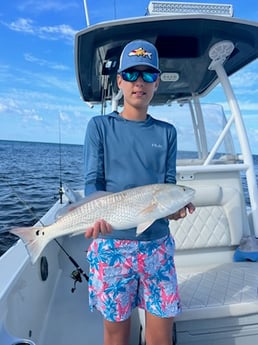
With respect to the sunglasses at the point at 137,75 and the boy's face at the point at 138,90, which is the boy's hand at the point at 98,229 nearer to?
the boy's face at the point at 138,90

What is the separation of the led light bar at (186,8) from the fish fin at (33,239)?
9.11 feet

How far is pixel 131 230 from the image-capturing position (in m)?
1.96

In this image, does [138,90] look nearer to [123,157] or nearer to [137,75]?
[137,75]

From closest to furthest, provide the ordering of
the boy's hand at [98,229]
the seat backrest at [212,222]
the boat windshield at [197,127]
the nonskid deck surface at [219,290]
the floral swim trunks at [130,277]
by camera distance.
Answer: the boy's hand at [98,229] < the floral swim trunks at [130,277] < the nonskid deck surface at [219,290] < the seat backrest at [212,222] < the boat windshield at [197,127]

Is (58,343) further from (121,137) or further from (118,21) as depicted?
(118,21)

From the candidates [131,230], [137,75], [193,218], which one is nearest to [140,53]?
[137,75]

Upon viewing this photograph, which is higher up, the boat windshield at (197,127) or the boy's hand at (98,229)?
the boat windshield at (197,127)

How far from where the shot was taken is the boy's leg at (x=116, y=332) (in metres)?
2.02

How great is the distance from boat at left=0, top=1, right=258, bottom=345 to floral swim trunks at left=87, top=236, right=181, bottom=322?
636 millimetres

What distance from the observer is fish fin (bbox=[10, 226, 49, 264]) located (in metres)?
1.87

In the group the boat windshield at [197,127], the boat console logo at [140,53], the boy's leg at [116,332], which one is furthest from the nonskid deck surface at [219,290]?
the boat console logo at [140,53]

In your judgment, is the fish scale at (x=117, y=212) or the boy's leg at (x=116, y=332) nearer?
the fish scale at (x=117, y=212)

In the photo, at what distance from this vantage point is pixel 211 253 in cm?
399

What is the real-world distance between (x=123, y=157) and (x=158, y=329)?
3.60ft
